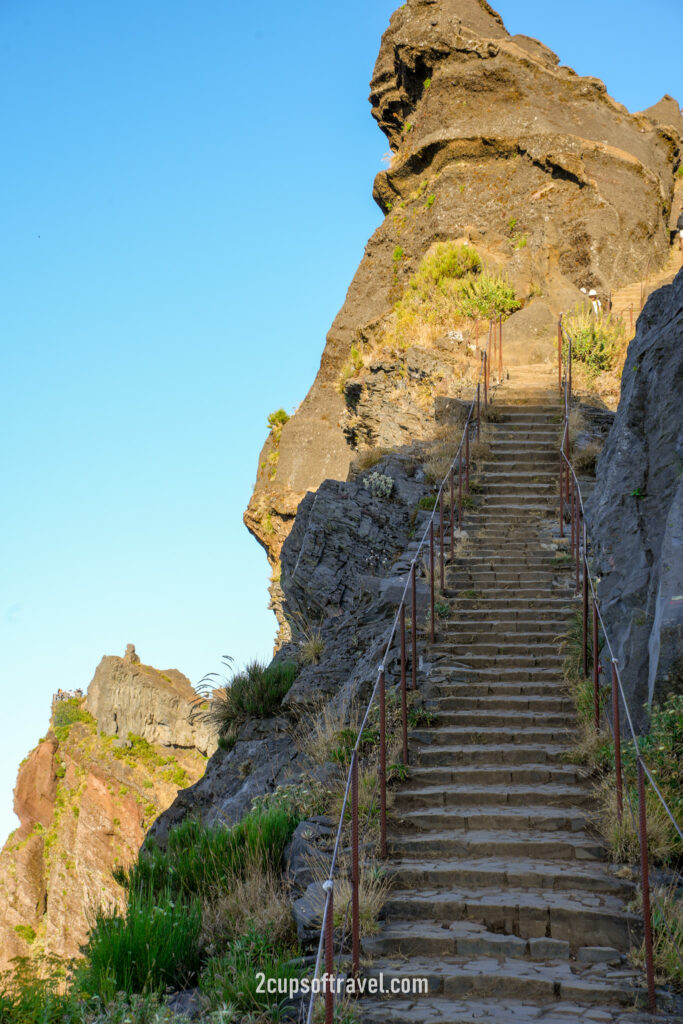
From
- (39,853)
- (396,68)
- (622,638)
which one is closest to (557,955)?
(622,638)

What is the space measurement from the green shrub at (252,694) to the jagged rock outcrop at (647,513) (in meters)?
5.21

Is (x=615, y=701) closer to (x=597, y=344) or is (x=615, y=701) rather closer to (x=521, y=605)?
(x=521, y=605)

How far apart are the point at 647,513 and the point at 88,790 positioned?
129 feet

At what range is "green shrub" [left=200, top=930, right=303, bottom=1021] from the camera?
4.85m

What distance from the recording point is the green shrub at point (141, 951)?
16.9 feet

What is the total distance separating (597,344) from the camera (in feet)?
63.5

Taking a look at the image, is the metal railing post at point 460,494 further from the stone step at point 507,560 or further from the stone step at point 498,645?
the stone step at point 498,645

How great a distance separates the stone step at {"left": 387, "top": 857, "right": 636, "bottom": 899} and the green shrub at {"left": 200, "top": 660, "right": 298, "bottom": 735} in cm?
613

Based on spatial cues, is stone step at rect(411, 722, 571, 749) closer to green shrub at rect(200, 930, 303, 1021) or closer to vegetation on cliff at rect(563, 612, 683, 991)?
vegetation on cliff at rect(563, 612, 683, 991)

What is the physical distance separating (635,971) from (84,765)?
43.0 meters

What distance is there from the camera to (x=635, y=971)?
16.7 ft

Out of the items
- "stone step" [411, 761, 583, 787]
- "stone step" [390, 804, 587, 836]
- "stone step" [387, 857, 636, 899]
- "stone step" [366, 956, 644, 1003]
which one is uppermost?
"stone step" [411, 761, 583, 787]

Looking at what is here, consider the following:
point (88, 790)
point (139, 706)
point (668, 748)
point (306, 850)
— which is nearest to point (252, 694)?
point (306, 850)

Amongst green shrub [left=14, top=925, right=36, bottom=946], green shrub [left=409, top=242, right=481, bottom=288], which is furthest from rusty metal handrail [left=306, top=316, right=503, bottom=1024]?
green shrub [left=14, top=925, right=36, bottom=946]
